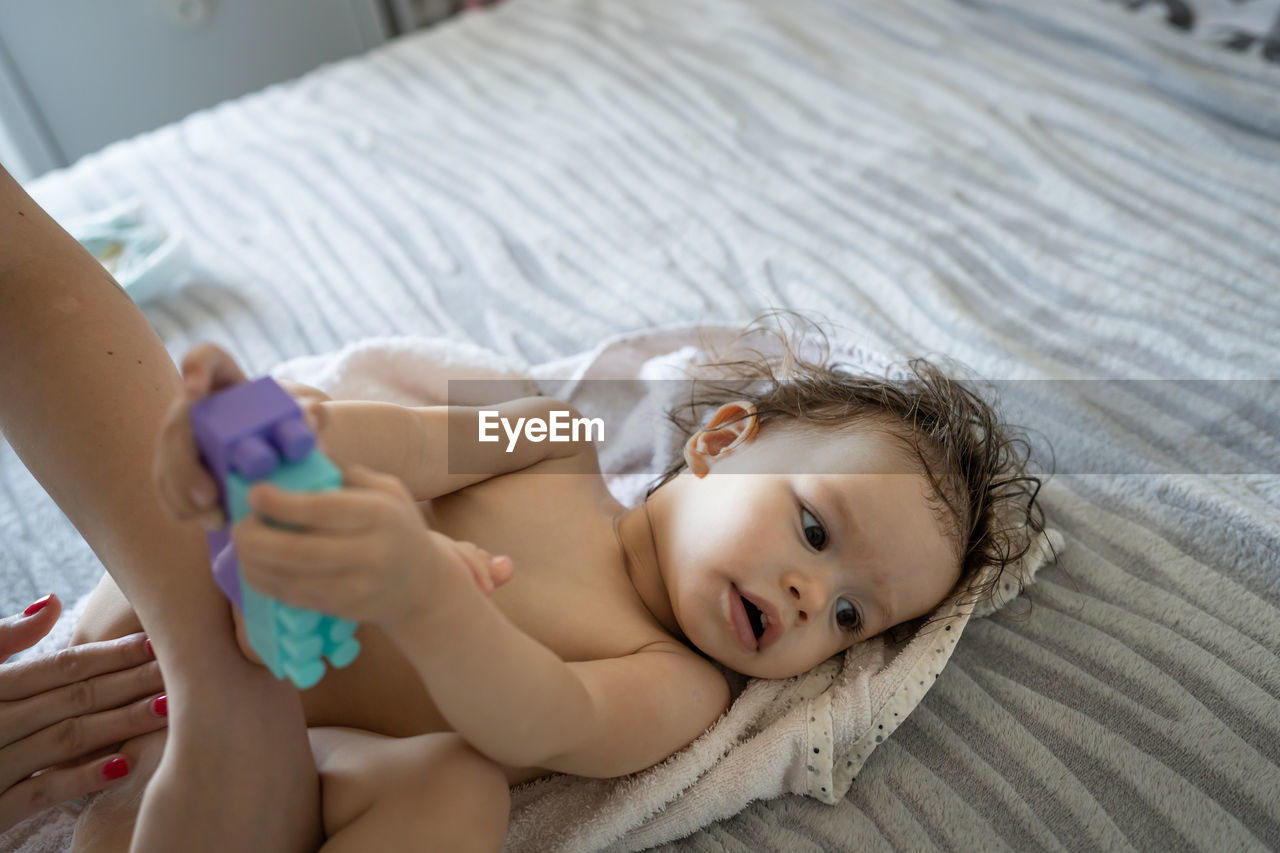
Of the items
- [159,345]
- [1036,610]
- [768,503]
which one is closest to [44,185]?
[159,345]

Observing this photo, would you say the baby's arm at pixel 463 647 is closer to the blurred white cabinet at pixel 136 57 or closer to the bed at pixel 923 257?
the bed at pixel 923 257

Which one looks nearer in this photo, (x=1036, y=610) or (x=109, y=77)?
(x=1036, y=610)

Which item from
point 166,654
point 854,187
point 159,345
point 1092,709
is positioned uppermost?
point 159,345

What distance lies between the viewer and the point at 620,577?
860 mm

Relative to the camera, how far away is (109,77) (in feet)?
6.97

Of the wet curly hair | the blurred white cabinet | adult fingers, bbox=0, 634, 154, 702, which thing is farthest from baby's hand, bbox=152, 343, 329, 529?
the blurred white cabinet

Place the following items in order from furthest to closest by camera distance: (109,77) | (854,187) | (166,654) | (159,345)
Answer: (109,77)
(854,187)
(159,345)
(166,654)

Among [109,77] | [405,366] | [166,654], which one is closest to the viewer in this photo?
[166,654]

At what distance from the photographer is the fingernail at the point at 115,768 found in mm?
673

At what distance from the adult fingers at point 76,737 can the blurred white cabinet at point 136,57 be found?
1893 millimetres

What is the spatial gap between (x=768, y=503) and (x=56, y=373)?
573 mm

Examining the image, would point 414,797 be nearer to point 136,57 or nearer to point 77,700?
point 77,700

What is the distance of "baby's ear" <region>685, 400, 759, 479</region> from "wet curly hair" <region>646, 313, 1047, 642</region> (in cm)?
2

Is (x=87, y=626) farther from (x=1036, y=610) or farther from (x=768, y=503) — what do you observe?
(x=1036, y=610)
